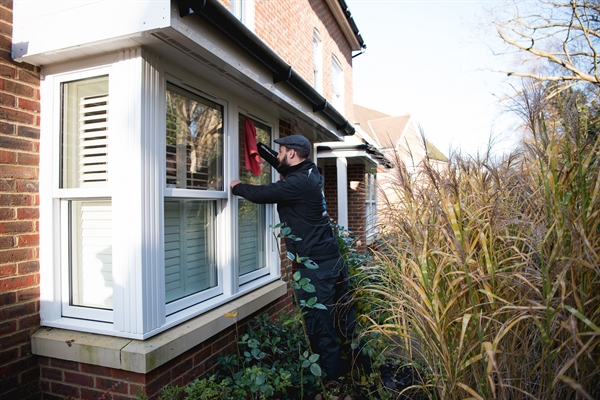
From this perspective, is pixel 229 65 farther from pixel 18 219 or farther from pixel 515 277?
pixel 515 277

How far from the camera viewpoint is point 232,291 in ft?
11.2

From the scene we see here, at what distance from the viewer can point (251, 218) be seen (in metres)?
4.15

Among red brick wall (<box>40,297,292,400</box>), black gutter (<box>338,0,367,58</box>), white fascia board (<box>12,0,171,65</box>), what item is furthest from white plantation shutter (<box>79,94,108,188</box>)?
black gutter (<box>338,0,367,58</box>)

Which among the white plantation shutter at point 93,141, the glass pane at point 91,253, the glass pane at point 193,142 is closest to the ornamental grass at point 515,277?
the glass pane at point 193,142

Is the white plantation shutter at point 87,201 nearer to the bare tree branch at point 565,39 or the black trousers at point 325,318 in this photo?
the black trousers at point 325,318

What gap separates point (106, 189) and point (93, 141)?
361mm

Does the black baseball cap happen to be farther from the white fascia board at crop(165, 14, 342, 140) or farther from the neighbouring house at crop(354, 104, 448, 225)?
the neighbouring house at crop(354, 104, 448, 225)

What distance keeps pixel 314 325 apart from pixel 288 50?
5713 millimetres

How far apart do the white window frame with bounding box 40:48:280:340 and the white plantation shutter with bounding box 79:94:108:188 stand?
0.31 feet

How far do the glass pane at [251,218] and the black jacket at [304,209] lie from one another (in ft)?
2.35

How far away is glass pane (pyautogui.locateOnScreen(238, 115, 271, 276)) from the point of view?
3.87 metres

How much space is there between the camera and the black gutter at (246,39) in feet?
7.24

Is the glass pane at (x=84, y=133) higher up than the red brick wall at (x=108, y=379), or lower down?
higher up

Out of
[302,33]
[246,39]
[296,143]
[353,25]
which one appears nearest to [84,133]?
[246,39]
